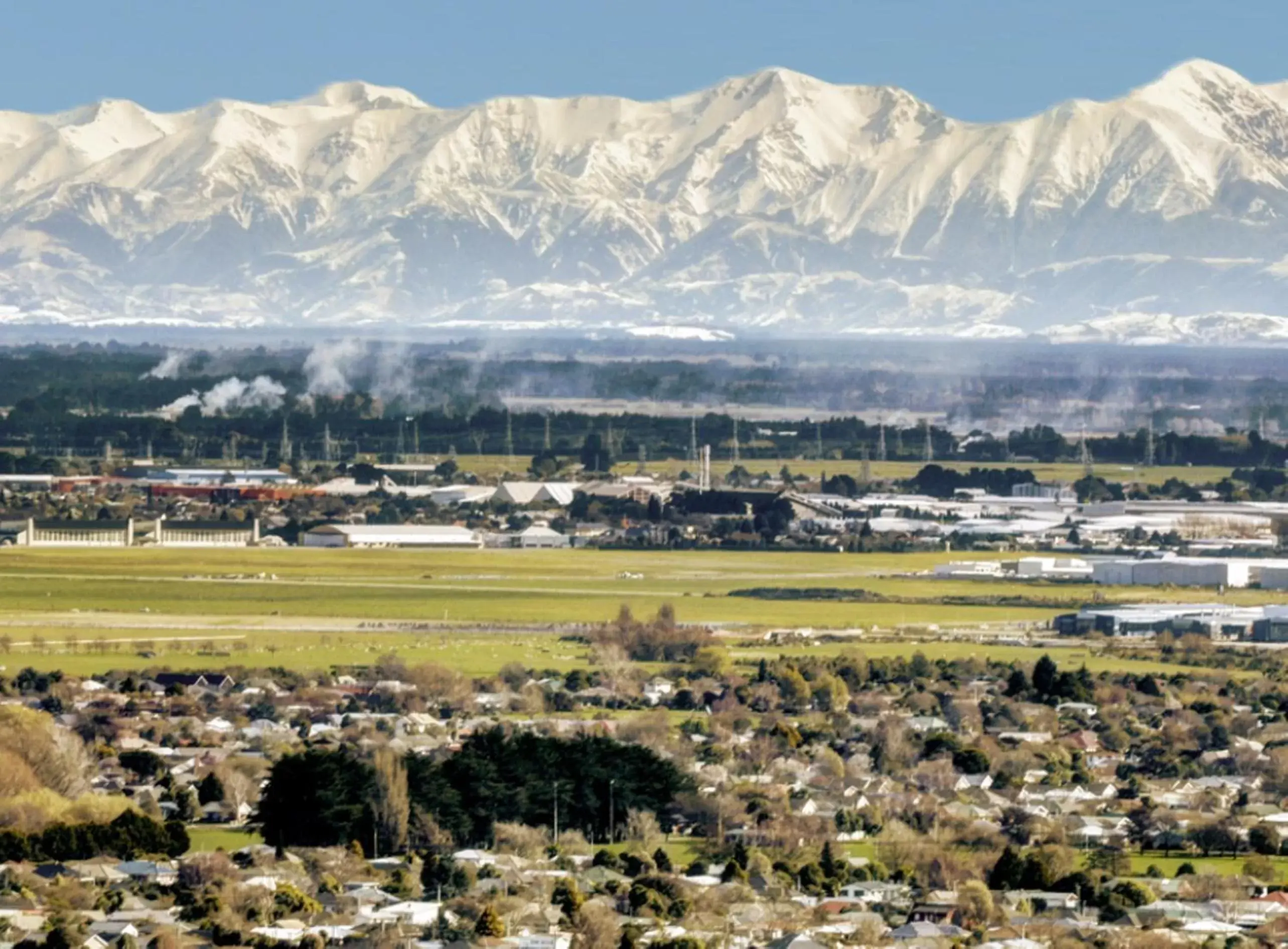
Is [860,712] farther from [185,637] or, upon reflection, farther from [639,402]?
[639,402]

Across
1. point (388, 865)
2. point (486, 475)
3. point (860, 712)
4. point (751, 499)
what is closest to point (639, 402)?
point (486, 475)

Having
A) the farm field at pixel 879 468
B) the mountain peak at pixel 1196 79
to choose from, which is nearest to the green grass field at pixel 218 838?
the farm field at pixel 879 468

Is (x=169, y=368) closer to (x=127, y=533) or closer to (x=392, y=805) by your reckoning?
(x=127, y=533)

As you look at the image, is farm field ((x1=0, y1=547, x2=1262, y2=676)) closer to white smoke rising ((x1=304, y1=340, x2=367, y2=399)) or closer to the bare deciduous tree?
the bare deciduous tree

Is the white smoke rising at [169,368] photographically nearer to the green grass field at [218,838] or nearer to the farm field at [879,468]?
the farm field at [879,468]

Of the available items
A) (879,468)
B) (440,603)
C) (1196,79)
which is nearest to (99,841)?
(440,603)

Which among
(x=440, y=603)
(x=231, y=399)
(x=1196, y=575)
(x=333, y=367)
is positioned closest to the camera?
(x=440, y=603)

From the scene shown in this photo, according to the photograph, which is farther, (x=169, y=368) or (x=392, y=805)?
(x=169, y=368)

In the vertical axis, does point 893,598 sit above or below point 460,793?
above
